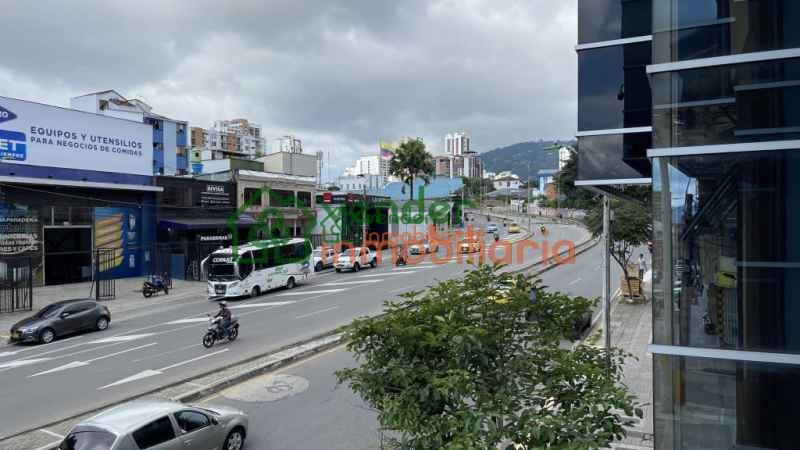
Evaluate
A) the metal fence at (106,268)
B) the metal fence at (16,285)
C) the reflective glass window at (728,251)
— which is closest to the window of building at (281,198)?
the metal fence at (106,268)

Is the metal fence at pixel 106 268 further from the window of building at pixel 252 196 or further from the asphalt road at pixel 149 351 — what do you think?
the window of building at pixel 252 196

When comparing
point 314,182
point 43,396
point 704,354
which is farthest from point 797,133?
point 314,182

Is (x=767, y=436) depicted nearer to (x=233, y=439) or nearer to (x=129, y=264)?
(x=233, y=439)

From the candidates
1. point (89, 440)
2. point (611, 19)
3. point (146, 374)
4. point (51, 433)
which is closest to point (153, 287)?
point (146, 374)

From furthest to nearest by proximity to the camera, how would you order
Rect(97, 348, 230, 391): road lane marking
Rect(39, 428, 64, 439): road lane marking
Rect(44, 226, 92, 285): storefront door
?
1. Rect(44, 226, 92, 285): storefront door
2. Rect(97, 348, 230, 391): road lane marking
3. Rect(39, 428, 64, 439): road lane marking

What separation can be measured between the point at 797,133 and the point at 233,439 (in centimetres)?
863

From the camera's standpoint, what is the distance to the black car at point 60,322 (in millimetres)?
18312

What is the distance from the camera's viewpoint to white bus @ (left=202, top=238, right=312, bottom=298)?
26880 millimetres

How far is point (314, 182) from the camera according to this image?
162 ft

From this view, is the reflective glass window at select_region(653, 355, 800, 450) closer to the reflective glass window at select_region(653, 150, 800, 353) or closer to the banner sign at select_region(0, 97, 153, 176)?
the reflective glass window at select_region(653, 150, 800, 353)

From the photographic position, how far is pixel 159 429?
7.73 metres

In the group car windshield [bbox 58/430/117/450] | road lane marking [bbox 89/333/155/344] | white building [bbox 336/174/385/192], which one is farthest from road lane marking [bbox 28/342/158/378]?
white building [bbox 336/174/385/192]

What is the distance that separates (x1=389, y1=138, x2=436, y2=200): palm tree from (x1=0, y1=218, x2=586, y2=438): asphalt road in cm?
2623

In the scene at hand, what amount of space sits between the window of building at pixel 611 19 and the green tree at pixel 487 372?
8131mm
